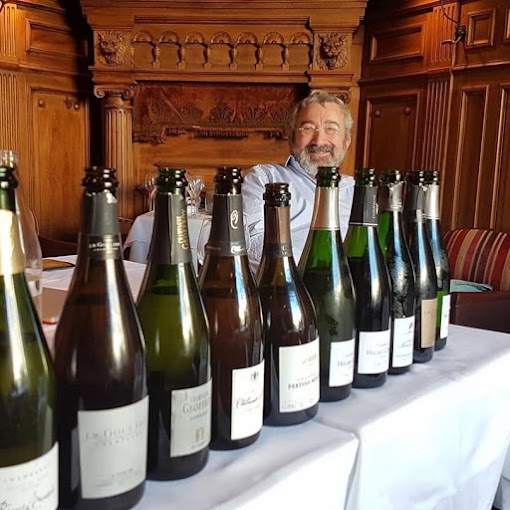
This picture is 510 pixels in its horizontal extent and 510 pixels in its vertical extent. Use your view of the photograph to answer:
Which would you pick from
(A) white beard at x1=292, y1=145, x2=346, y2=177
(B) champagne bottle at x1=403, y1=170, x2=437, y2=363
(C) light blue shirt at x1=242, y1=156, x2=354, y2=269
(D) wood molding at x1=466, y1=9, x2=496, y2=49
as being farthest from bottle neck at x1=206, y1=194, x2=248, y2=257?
(D) wood molding at x1=466, y1=9, x2=496, y2=49

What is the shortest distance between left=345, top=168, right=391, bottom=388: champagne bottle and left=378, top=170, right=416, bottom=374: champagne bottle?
3 centimetres

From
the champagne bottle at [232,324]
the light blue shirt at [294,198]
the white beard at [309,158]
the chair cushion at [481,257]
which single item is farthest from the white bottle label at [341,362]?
the chair cushion at [481,257]

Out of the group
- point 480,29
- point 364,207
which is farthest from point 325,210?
point 480,29

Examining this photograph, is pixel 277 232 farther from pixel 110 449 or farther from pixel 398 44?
pixel 398 44

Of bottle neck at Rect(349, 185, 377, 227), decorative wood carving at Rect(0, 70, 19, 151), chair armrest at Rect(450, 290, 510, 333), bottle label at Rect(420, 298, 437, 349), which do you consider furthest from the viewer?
decorative wood carving at Rect(0, 70, 19, 151)

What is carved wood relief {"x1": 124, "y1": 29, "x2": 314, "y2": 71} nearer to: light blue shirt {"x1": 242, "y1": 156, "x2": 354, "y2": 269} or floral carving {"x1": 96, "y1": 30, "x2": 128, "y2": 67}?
floral carving {"x1": 96, "y1": 30, "x2": 128, "y2": 67}

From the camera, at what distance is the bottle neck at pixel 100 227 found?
457 millimetres

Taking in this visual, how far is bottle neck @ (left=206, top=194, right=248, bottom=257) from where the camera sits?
58 cm

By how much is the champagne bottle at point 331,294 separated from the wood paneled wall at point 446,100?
265cm

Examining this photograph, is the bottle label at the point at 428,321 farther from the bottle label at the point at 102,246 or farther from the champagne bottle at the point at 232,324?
the bottle label at the point at 102,246

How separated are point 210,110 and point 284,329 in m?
3.54

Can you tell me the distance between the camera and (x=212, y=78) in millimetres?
3924

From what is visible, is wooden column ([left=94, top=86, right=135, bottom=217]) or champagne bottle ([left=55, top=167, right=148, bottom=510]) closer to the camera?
champagne bottle ([left=55, top=167, right=148, bottom=510])

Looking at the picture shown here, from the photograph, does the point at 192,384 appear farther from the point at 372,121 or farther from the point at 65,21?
the point at 65,21
